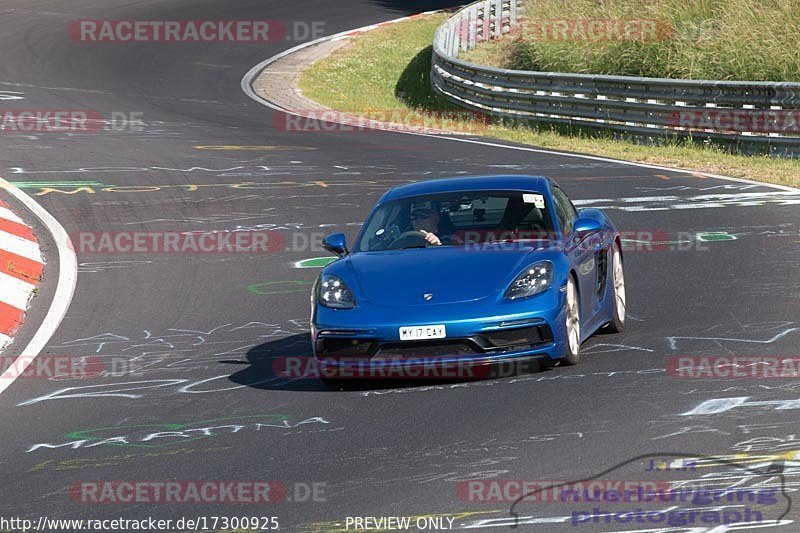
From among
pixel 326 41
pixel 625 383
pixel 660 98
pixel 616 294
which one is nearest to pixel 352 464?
pixel 625 383

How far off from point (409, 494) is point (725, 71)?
22815 millimetres

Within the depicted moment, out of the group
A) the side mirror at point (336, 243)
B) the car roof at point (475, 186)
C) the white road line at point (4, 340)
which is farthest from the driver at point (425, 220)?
the white road line at point (4, 340)

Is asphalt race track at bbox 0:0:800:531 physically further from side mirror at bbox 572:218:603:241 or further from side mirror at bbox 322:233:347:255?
side mirror at bbox 322:233:347:255

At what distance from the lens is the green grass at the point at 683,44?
27594mm

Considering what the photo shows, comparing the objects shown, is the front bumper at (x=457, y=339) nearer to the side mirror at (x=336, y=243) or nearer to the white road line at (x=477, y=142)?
the side mirror at (x=336, y=243)

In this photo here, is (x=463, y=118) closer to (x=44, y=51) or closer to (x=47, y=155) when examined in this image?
(x=47, y=155)

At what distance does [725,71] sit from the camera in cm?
2780

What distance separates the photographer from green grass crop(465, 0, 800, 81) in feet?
90.5

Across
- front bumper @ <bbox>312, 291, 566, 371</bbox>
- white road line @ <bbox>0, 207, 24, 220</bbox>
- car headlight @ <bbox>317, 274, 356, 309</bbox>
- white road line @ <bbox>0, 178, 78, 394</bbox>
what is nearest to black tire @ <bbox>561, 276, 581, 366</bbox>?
front bumper @ <bbox>312, 291, 566, 371</bbox>

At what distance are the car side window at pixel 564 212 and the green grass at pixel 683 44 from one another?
1673cm

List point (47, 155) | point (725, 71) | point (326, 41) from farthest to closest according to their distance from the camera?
point (326, 41) → point (725, 71) → point (47, 155)

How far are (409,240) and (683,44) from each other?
21.0 m

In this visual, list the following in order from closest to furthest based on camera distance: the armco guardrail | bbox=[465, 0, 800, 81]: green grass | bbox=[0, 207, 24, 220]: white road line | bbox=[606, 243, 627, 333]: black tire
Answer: bbox=[606, 243, 627, 333]: black tire, bbox=[0, 207, 24, 220]: white road line, the armco guardrail, bbox=[465, 0, 800, 81]: green grass

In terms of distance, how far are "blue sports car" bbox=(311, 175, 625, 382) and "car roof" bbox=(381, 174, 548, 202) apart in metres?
0.01
